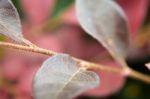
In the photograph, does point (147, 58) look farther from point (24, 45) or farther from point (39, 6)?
point (24, 45)

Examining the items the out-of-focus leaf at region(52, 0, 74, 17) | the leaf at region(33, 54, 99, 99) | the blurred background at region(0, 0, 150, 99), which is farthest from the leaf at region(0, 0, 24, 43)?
the out-of-focus leaf at region(52, 0, 74, 17)

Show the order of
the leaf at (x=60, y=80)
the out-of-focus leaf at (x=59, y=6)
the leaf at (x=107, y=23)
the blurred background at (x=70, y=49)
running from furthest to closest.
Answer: the out-of-focus leaf at (x=59, y=6), the blurred background at (x=70, y=49), the leaf at (x=107, y=23), the leaf at (x=60, y=80)

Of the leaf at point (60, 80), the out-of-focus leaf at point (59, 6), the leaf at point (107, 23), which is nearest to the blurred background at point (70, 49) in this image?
the out-of-focus leaf at point (59, 6)

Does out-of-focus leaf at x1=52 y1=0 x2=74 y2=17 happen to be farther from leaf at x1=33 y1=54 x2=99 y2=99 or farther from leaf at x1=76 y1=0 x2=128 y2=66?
leaf at x1=33 y1=54 x2=99 y2=99

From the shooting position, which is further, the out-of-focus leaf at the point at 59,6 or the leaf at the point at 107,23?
the out-of-focus leaf at the point at 59,6

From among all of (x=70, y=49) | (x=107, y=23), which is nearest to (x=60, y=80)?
(x=107, y=23)

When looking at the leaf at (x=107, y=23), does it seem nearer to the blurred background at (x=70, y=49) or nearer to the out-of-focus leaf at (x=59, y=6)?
the blurred background at (x=70, y=49)

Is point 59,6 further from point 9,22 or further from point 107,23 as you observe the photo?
point 9,22
